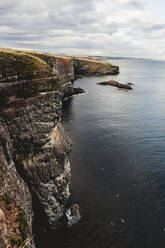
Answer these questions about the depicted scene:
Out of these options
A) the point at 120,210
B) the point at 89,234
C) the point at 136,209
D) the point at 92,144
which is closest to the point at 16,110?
the point at 89,234

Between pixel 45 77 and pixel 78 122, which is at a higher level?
pixel 45 77

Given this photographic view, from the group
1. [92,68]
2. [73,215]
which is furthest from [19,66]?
[92,68]

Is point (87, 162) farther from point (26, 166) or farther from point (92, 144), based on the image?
point (26, 166)

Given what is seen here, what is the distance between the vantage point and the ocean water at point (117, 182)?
23.6 meters

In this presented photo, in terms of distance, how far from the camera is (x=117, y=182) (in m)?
32.8

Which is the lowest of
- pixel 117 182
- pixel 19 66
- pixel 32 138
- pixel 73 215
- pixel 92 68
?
pixel 73 215

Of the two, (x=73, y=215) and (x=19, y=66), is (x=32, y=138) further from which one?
(x=73, y=215)

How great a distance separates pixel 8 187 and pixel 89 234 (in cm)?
1413

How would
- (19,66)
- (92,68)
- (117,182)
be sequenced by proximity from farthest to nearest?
(92,68), (117,182), (19,66)

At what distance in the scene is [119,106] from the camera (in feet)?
263

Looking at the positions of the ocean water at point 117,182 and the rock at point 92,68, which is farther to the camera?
the rock at point 92,68

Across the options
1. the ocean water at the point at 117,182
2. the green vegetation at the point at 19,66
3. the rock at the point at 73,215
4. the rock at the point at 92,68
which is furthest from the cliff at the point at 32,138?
the rock at the point at 92,68

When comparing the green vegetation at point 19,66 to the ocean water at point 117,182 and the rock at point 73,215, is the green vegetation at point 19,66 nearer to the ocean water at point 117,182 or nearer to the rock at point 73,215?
the rock at point 73,215

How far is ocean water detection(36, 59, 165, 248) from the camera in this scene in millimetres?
23578
